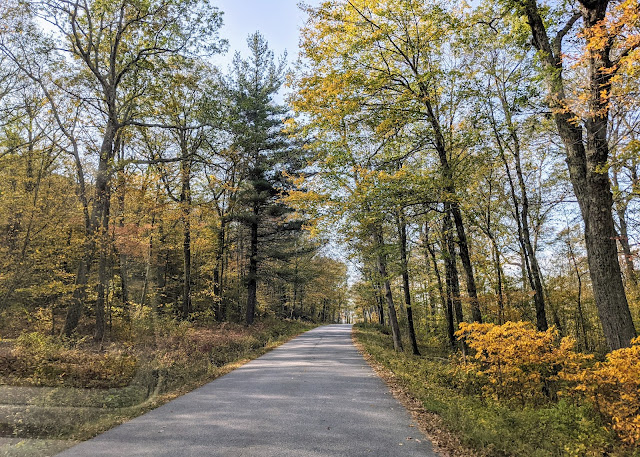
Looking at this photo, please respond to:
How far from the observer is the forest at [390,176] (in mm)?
6273

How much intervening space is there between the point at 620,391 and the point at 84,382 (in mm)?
10117

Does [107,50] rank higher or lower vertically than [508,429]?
higher

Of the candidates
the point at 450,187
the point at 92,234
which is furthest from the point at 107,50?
the point at 450,187

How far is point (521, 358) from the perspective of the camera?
6.45 metres

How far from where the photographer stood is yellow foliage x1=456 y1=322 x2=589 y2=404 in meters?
6.25

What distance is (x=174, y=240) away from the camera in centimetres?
2084

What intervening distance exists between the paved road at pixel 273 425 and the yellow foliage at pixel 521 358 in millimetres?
2165

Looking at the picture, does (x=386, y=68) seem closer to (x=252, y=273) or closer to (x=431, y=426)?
(x=431, y=426)

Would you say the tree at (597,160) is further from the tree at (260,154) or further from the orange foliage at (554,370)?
the tree at (260,154)

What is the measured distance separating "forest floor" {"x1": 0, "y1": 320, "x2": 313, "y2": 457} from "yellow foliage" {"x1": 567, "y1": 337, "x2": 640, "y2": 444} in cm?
724

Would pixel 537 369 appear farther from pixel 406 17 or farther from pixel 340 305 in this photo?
pixel 340 305

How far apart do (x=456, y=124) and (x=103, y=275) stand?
13889 mm

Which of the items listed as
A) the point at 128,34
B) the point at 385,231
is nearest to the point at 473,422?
the point at 385,231

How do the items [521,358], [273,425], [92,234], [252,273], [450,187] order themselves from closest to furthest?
[273,425] → [521,358] → [450,187] → [92,234] → [252,273]
